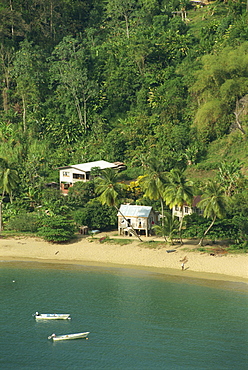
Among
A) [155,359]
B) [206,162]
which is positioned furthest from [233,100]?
[155,359]

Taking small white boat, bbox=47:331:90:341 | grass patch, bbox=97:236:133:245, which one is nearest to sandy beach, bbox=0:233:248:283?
grass patch, bbox=97:236:133:245

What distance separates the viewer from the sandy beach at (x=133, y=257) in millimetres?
58744

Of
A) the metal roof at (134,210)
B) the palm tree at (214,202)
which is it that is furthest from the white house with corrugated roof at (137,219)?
the palm tree at (214,202)

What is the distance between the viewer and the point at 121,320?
160ft

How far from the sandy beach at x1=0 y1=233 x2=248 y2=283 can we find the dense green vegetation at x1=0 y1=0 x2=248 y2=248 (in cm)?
299

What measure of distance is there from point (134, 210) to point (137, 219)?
4.11 feet

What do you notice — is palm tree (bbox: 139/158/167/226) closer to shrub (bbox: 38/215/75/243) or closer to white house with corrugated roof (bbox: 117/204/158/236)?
white house with corrugated roof (bbox: 117/204/158/236)

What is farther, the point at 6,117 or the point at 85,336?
the point at 6,117

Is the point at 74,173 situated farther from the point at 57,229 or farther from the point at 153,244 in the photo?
the point at 153,244

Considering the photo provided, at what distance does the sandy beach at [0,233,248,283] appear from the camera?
58.7m

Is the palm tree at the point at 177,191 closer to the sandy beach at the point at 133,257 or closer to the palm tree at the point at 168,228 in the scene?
the palm tree at the point at 168,228

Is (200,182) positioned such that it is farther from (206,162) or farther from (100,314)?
(100,314)

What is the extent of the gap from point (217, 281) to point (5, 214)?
32.4m

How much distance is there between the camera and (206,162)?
8581cm
